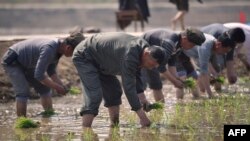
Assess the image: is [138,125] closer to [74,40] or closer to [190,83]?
[74,40]

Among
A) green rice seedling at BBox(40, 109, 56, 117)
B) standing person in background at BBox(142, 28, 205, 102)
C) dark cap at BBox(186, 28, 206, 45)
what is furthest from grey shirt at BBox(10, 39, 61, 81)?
dark cap at BBox(186, 28, 206, 45)

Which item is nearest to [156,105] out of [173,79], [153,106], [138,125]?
[153,106]

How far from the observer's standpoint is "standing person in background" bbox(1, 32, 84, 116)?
44.1 feet

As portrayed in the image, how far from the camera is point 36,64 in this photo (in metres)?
13.8

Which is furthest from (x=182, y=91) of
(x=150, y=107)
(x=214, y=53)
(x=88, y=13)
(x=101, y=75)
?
(x=88, y=13)

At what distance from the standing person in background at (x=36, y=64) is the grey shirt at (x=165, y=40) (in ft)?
4.58

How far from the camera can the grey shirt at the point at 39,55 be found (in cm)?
1336

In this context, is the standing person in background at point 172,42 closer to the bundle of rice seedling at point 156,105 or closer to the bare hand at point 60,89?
the bundle of rice seedling at point 156,105

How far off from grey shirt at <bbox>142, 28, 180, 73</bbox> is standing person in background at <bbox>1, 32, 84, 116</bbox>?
1.40m

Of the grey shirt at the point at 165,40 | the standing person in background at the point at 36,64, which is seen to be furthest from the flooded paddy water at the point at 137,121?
the grey shirt at the point at 165,40

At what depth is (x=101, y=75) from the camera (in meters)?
12.9

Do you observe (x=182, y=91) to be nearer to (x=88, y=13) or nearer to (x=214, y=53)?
(x=214, y=53)

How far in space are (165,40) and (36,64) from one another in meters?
1.97

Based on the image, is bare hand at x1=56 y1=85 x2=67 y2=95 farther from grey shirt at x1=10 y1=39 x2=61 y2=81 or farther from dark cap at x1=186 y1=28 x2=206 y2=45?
dark cap at x1=186 y1=28 x2=206 y2=45
